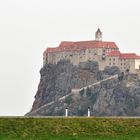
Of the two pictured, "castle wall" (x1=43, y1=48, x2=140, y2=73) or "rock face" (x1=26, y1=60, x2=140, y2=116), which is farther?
"castle wall" (x1=43, y1=48, x2=140, y2=73)

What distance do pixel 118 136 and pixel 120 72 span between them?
166m

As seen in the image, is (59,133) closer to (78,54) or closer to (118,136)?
(118,136)

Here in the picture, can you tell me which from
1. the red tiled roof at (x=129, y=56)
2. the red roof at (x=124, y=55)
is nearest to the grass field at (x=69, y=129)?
the red tiled roof at (x=129, y=56)

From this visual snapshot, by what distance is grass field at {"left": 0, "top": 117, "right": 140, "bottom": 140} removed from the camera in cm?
2425

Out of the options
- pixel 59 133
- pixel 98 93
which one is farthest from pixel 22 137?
pixel 98 93

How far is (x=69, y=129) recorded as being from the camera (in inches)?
1004

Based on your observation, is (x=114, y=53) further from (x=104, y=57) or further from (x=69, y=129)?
(x=69, y=129)

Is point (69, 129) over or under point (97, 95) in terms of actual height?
under

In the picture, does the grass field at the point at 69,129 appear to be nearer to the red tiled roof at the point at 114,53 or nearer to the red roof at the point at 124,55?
the red roof at the point at 124,55

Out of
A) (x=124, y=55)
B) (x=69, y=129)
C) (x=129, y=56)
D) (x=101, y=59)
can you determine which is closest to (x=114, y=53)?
(x=124, y=55)

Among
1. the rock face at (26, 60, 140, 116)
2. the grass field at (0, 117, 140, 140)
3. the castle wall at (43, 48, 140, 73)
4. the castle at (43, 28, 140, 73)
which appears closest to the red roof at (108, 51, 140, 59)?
the castle at (43, 28, 140, 73)

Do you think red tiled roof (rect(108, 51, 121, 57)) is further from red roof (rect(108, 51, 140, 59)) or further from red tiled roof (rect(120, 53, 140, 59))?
red tiled roof (rect(120, 53, 140, 59))

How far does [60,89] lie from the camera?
199750 millimetres

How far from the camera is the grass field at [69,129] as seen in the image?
24.2 meters
